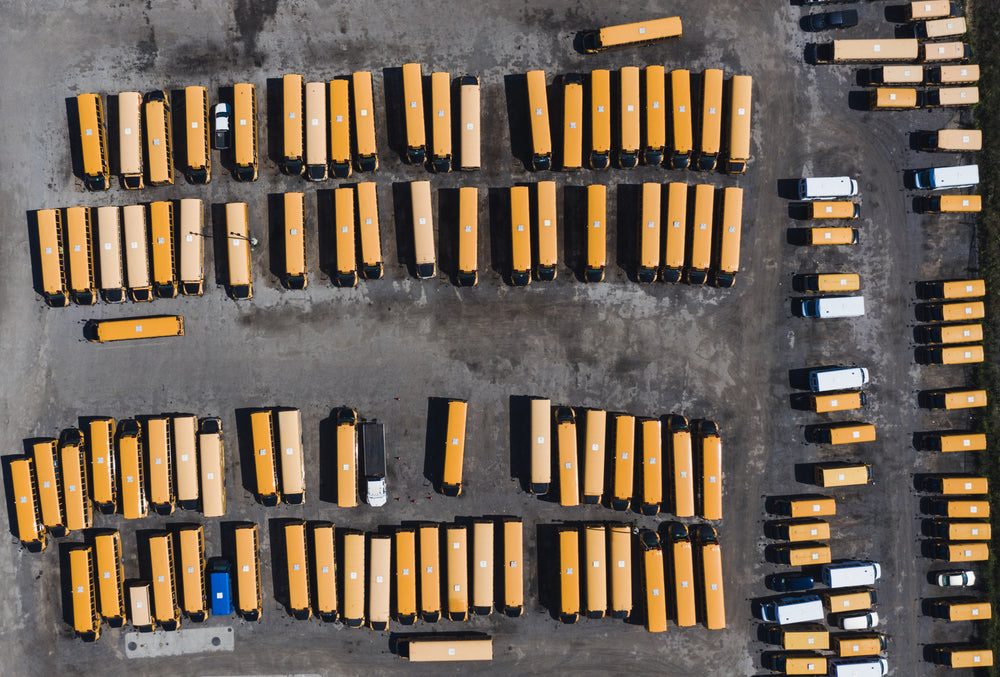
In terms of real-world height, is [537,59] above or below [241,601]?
above

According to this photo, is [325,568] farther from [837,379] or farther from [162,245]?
[837,379]

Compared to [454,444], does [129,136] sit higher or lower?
higher

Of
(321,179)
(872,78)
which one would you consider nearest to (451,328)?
(321,179)

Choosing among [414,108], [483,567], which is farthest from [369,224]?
[483,567]

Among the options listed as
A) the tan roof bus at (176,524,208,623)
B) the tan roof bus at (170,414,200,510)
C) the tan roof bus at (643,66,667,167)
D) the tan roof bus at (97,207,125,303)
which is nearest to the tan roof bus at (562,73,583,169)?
the tan roof bus at (643,66,667,167)

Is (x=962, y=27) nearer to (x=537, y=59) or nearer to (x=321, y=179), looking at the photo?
(x=537, y=59)

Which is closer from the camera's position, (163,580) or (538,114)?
(538,114)
